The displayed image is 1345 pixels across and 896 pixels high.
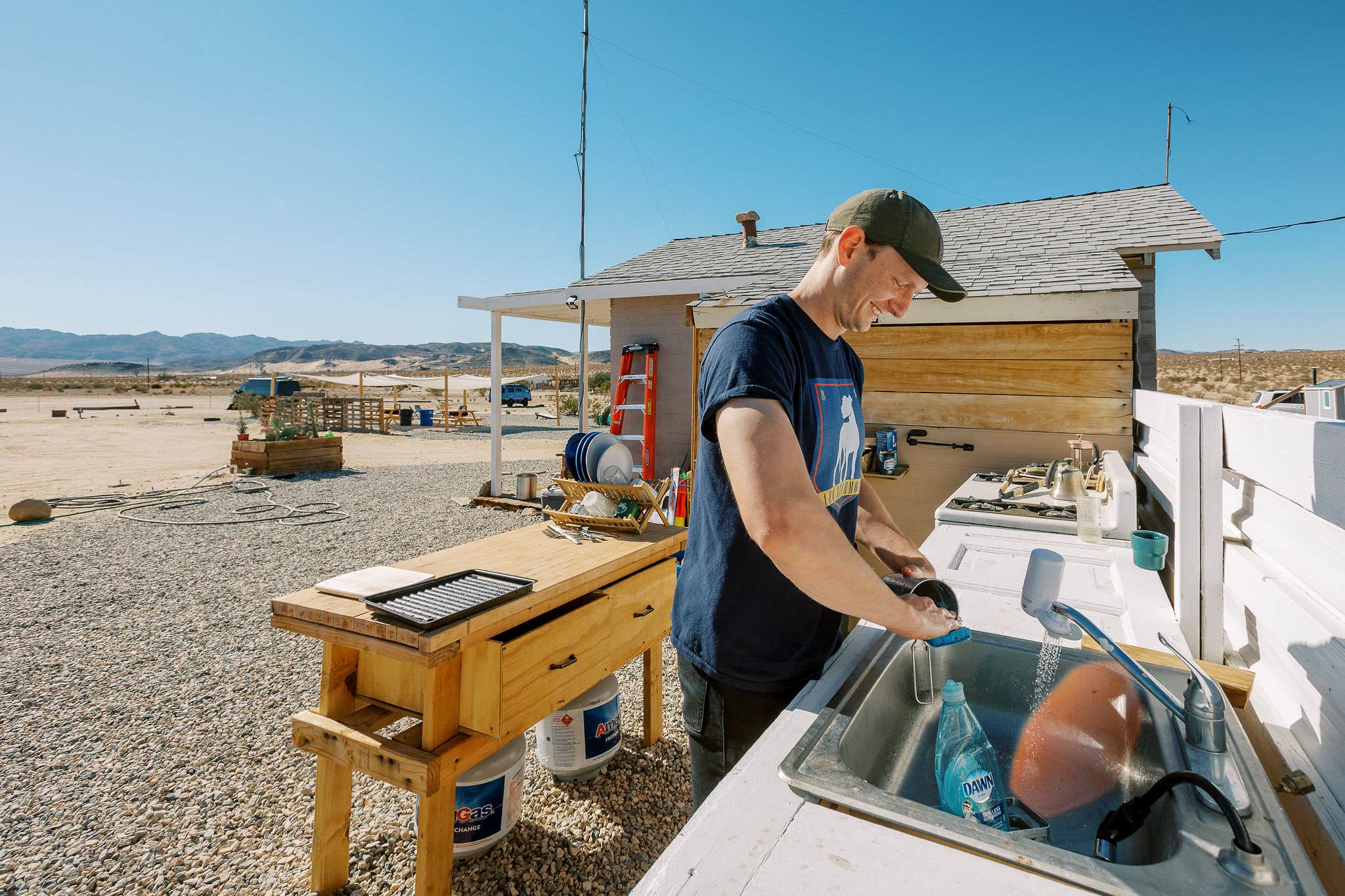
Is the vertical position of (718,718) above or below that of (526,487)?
above

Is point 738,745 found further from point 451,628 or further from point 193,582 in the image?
point 193,582

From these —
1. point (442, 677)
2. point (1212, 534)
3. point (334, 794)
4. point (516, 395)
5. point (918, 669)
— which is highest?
point (516, 395)

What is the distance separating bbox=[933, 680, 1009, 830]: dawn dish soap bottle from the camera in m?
1.14

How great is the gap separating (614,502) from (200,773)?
7.55 feet

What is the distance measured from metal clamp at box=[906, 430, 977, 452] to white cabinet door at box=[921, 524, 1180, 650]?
2.35 metres

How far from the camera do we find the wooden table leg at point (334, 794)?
218cm

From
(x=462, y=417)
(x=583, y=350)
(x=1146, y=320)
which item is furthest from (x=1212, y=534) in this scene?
(x=462, y=417)

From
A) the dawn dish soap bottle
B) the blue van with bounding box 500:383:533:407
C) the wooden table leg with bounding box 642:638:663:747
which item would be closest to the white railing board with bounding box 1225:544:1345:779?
the dawn dish soap bottle

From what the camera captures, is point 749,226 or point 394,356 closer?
point 749,226

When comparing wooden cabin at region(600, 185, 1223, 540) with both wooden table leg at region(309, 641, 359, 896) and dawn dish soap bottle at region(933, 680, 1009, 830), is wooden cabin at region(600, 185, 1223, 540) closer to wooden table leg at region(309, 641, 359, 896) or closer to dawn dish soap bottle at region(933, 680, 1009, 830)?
dawn dish soap bottle at region(933, 680, 1009, 830)

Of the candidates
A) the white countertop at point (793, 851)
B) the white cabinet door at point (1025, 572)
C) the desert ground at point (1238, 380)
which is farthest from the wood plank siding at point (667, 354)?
the desert ground at point (1238, 380)

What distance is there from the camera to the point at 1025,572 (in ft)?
6.83

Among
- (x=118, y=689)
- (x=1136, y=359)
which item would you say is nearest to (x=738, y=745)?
(x=118, y=689)

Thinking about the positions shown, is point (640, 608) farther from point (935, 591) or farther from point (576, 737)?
point (935, 591)
